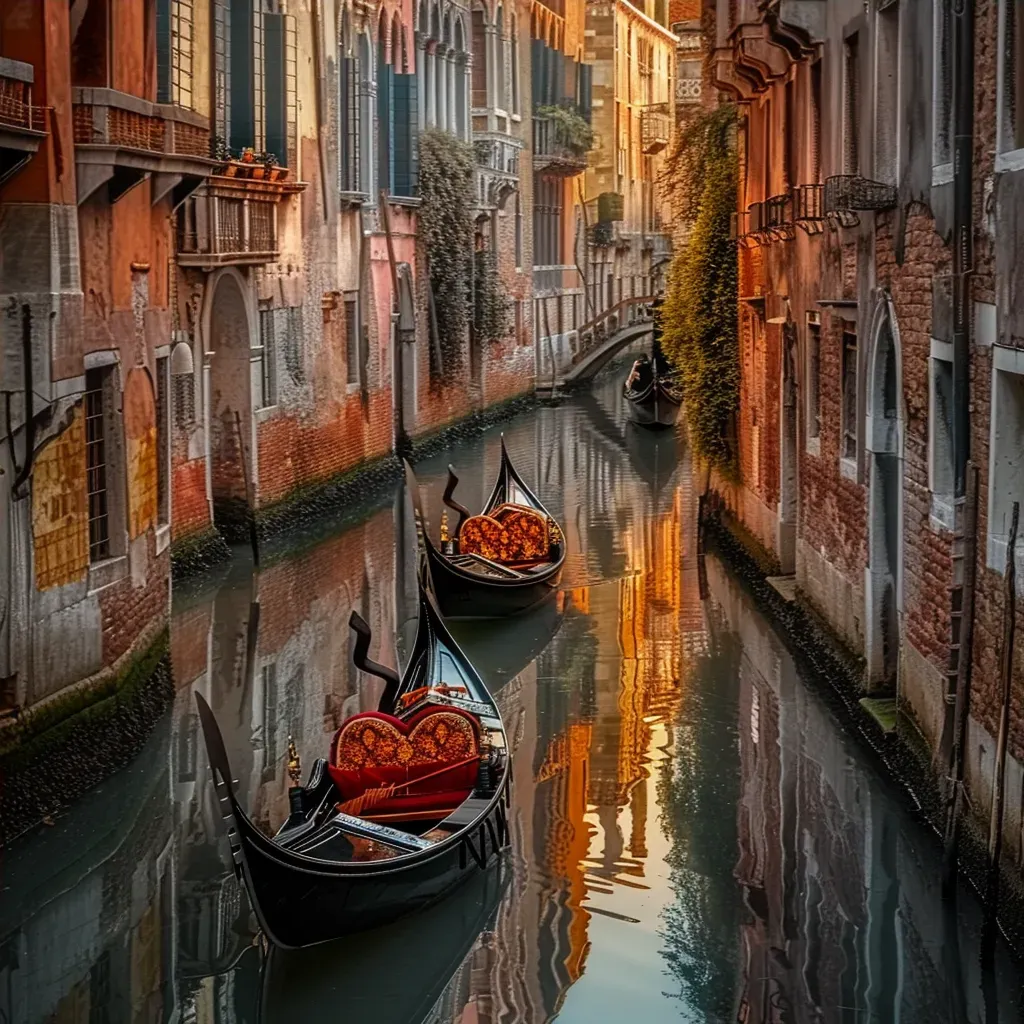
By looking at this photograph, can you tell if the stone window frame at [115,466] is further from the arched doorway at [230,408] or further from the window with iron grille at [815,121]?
the arched doorway at [230,408]

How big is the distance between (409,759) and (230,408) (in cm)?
846

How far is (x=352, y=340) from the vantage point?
2033cm

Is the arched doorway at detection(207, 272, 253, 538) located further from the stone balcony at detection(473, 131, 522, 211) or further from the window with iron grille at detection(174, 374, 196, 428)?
the stone balcony at detection(473, 131, 522, 211)

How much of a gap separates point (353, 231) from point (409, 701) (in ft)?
37.8

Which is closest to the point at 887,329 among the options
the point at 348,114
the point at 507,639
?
the point at 507,639

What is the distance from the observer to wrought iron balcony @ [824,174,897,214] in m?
9.48

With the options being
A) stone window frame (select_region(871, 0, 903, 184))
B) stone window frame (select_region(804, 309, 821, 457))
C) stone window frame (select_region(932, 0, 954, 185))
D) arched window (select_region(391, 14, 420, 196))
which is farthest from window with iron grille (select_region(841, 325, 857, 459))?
arched window (select_region(391, 14, 420, 196))

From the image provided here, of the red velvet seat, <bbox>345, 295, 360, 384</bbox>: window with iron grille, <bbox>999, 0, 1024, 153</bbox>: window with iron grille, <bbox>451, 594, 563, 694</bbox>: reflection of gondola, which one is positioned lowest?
<bbox>451, 594, 563, 694</bbox>: reflection of gondola

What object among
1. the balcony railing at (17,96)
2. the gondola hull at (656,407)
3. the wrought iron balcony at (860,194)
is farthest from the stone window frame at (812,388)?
the gondola hull at (656,407)

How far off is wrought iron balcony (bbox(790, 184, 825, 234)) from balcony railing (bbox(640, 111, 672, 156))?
1289 inches

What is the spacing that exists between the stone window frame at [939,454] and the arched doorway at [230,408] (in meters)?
8.56

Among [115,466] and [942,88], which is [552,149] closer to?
[115,466]

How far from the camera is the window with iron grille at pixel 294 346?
57.7 ft

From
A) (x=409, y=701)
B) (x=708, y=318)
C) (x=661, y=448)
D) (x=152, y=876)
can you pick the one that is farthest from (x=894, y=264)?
(x=661, y=448)
